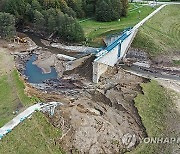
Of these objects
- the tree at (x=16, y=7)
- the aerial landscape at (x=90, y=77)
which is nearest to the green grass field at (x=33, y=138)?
the aerial landscape at (x=90, y=77)

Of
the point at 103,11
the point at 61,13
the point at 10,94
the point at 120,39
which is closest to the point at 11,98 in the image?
the point at 10,94

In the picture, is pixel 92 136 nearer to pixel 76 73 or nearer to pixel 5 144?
pixel 5 144

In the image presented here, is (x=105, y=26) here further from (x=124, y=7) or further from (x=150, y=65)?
(x=150, y=65)

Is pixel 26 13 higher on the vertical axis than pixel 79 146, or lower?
higher

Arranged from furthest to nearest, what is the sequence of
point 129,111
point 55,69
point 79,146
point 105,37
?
1. point 105,37
2. point 55,69
3. point 129,111
4. point 79,146

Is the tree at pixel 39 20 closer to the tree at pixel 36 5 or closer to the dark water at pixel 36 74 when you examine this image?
the tree at pixel 36 5

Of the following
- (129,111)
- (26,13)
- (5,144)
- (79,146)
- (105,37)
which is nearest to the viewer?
(5,144)

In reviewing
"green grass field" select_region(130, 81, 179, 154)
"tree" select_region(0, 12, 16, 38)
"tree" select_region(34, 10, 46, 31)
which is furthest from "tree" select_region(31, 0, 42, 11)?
"green grass field" select_region(130, 81, 179, 154)

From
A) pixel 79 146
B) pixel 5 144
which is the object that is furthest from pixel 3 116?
pixel 79 146
